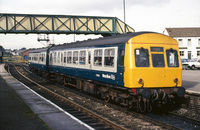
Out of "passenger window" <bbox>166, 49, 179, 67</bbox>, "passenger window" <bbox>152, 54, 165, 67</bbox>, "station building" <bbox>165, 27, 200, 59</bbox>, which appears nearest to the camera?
"passenger window" <bbox>152, 54, 165, 67</bbox>

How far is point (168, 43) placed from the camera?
10.8 meters

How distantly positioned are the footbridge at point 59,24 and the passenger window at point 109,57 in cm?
1788

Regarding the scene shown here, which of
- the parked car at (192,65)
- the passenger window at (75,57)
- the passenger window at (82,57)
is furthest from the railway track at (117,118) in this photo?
the parked car at (192,65)

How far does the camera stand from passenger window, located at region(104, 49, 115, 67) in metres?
11.2

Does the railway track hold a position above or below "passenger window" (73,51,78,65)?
below

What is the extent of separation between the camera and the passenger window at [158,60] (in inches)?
405

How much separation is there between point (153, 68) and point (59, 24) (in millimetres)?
22279

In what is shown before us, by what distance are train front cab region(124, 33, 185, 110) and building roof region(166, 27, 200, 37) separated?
4697 cm

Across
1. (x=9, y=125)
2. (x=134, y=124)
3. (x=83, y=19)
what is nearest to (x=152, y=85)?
(x=134, y=124)

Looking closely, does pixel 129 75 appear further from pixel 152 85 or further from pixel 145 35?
pixel 145 35

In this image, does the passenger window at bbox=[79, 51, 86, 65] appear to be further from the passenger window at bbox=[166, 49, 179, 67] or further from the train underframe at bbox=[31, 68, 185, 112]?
the passenger window at bbox=[166, 49, 179, 67]

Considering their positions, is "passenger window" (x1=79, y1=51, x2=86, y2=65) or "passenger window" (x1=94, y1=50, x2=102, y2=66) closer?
"passenger window" (x1=94, y1=50, x2=102, y2=66)

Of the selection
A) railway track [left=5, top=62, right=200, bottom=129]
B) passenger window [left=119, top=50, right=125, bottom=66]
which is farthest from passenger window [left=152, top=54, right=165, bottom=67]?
railway track [left=5, top=62, right=200, bottom=129]

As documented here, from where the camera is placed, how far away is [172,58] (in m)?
10.7
